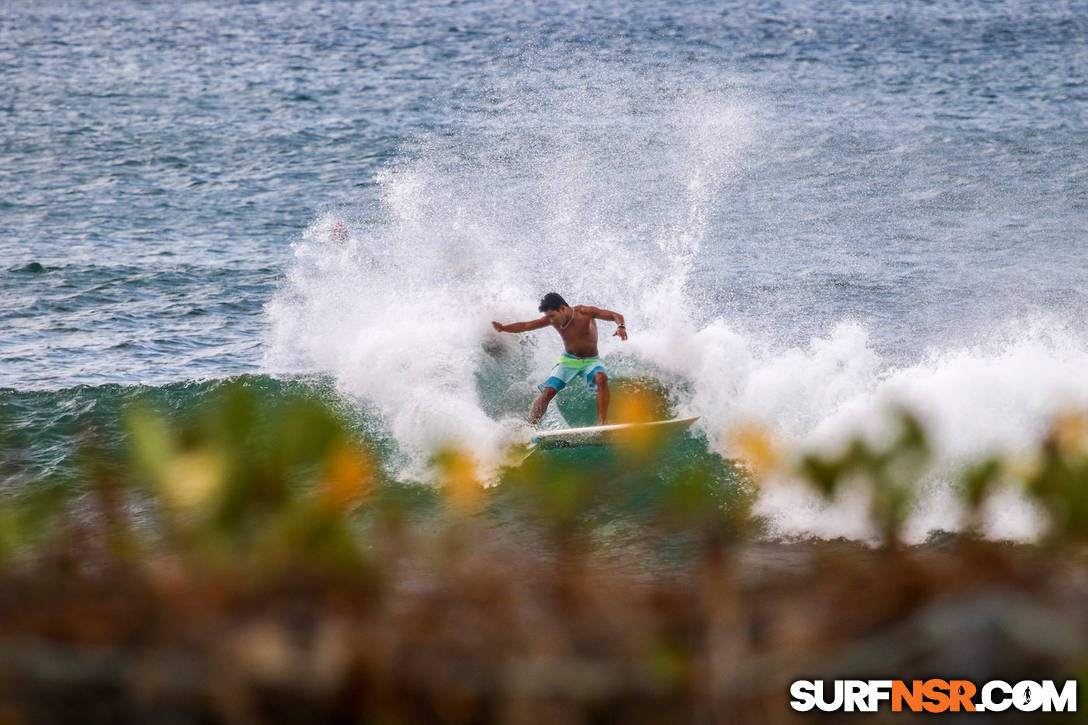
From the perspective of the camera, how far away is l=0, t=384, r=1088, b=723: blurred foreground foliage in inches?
78.1

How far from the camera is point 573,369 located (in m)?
11.9

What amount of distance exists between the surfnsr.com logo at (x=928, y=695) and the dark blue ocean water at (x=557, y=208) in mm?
9776

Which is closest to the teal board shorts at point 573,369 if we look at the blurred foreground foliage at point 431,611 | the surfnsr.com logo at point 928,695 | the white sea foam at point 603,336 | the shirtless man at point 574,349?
the shirtless man at point 574,349

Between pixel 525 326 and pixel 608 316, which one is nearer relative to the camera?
pixel 608 316

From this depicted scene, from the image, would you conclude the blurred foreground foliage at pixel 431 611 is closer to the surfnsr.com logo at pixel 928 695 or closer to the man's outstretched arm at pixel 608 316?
the surfnsr.com logo at pixel 928 695

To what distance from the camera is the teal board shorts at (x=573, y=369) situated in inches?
468

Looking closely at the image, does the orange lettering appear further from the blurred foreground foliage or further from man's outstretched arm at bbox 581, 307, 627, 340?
man's outstretched arm at bbox 581, 307, 627, 340

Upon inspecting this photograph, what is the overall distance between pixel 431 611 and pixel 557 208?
2152cm

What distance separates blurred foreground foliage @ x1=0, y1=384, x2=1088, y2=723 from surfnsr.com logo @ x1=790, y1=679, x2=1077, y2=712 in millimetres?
29

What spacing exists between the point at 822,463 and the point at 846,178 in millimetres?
24378

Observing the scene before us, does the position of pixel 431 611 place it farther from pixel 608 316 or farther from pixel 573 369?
pixel 573 369

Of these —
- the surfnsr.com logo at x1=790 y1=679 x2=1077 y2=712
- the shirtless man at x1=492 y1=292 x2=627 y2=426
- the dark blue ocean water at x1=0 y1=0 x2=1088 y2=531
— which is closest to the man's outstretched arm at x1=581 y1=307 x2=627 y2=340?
the shirtless man at x1=492 y1=292 x2=627 y2=426

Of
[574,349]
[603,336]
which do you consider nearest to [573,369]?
[574,349]

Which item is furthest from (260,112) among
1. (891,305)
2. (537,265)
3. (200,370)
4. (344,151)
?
(891,305)
